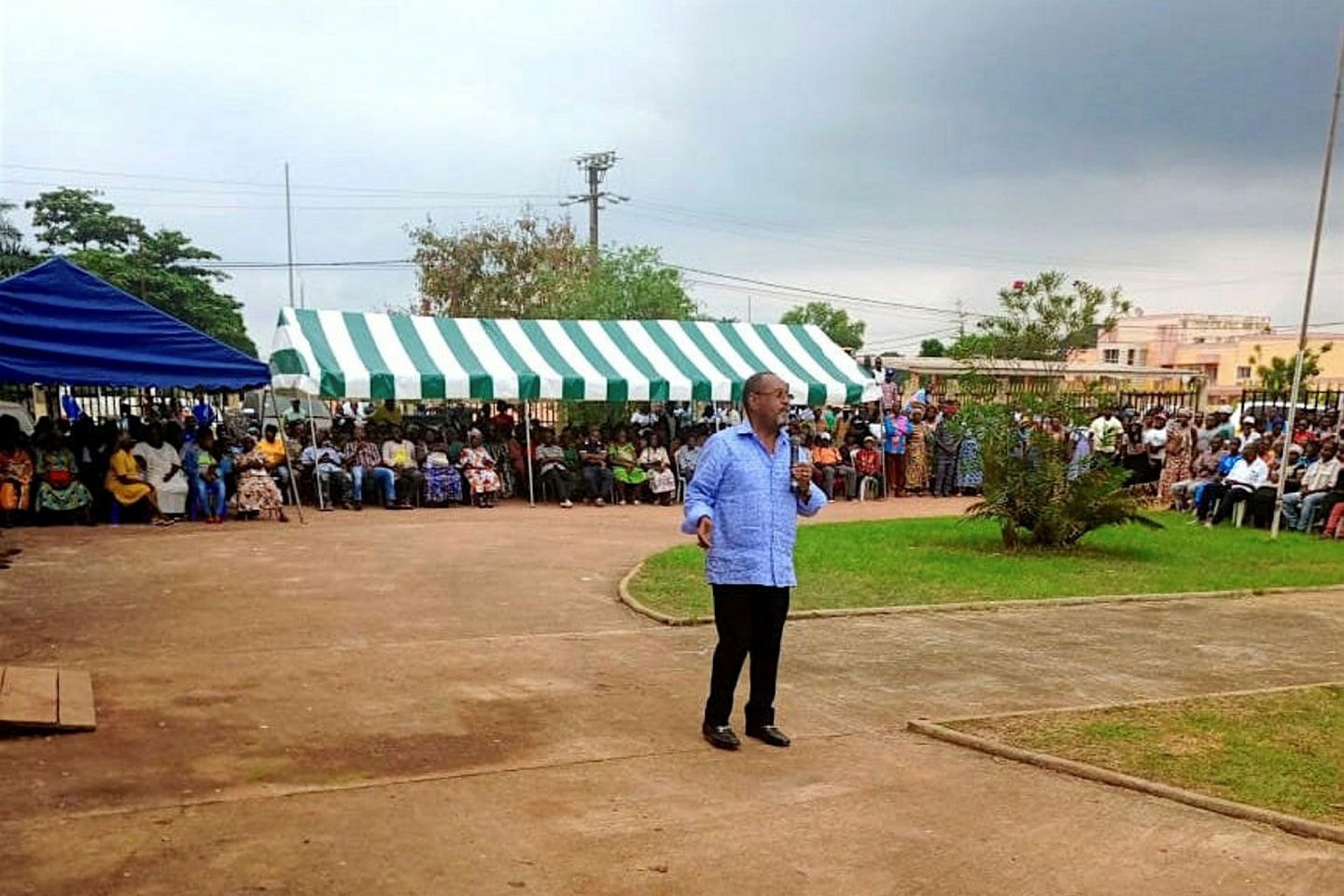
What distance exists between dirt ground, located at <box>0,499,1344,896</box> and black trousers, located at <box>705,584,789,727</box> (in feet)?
0.78

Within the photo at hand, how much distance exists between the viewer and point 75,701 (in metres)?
5.38

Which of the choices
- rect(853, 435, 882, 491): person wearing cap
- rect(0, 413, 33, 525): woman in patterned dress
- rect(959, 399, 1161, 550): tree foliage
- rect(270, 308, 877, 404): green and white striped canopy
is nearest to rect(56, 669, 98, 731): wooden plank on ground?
rect(0, 413, 33, 525): woman in patterned dress

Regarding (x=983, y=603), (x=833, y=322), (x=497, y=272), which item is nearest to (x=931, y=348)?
(x=833, y=322)

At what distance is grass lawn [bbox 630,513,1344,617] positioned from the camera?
930 centimetres

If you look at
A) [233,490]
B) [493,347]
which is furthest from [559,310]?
[233,490]

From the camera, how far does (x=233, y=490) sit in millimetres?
14898

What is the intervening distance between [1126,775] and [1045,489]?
7538 mm

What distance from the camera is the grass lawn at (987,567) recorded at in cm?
930

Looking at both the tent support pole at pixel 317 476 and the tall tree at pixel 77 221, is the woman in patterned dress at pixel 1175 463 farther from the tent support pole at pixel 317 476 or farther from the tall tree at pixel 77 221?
the tall tree at pixel 77 221

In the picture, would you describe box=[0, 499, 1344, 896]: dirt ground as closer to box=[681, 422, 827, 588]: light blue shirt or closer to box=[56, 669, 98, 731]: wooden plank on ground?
box=[56, 669, 98, 731]: wooden plank on ground

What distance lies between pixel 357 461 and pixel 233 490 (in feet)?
7.11

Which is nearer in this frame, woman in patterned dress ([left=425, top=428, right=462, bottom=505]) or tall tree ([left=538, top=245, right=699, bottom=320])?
woman in patterned dress ([left=425, top=428, right=462, bottom=505])

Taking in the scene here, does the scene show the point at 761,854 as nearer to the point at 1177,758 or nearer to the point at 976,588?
the point at 1177,758

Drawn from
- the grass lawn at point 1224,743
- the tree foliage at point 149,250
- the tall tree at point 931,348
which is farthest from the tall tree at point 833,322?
the grass lawn at point 1224,743
